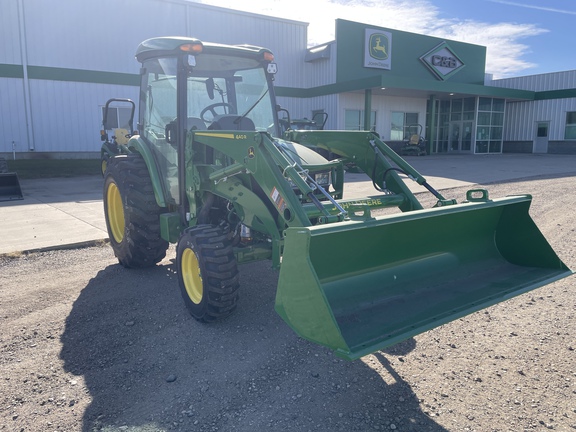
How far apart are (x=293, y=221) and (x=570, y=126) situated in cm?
3212

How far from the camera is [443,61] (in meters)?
29.3

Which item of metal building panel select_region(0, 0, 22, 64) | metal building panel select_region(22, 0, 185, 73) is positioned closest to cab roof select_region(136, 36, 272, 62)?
metal building panel select_region(0, 0, 22, 64)

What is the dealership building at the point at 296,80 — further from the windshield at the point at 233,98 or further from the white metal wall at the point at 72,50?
the windshield at the point at 233,98

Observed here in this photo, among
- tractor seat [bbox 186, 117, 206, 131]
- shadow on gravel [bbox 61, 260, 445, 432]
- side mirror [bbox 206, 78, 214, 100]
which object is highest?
side mirror [bbox 206, 78, 214, 100]

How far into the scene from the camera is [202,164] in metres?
4.59

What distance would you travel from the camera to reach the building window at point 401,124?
94.4ft

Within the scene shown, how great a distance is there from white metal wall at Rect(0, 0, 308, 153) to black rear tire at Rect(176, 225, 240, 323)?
18136 millimetres

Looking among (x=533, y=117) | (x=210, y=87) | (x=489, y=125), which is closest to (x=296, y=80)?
(x=489, y=125)

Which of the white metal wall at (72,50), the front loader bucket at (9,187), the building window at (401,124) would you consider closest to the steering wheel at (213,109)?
the front loader bucket at (9,187)

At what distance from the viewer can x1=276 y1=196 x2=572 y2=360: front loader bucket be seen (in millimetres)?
2857

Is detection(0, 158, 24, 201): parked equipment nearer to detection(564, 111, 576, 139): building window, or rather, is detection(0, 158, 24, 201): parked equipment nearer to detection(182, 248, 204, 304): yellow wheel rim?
detection(182, 248, 204, 304): yellow wheel rim

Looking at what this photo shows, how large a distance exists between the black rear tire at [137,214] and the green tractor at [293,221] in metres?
0.02

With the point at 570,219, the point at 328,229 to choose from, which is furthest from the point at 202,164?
the point at 570,219

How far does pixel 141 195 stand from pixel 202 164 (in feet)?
3.30
